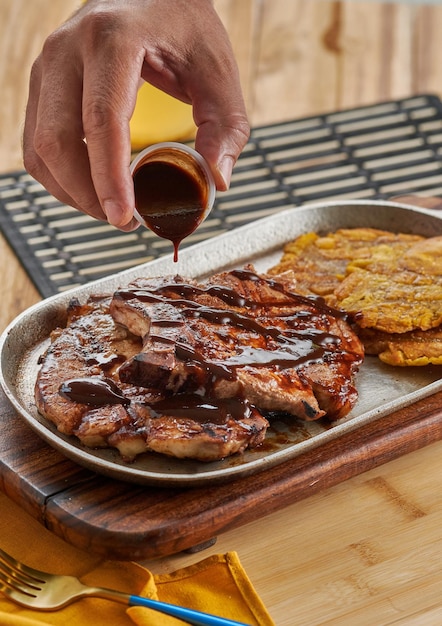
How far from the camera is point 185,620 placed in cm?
242

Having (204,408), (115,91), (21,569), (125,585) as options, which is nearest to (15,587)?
(21,569)

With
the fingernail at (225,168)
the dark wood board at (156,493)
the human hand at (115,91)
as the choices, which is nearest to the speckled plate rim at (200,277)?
the dark wood board at (156,493)

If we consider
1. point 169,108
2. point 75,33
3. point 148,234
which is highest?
point 75,33

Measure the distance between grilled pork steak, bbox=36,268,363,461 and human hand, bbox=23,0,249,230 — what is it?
33 cm

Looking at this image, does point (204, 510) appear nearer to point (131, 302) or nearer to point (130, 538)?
point (130, 538)

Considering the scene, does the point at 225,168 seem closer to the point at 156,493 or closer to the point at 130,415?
the point at 130,415

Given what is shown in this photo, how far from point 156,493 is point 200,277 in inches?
47.9

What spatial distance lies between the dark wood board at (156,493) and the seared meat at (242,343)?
0.17 m

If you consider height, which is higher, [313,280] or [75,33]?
[75,33]

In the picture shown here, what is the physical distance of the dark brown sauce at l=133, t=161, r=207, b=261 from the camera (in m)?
3.16

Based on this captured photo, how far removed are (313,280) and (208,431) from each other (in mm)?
1129

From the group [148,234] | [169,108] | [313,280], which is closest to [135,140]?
[169,108]

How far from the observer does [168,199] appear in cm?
321

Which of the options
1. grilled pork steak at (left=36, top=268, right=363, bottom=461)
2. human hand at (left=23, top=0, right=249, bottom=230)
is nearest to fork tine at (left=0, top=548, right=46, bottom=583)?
grilled pork steak at (left=36, top=268, right=363, bottom=461)
